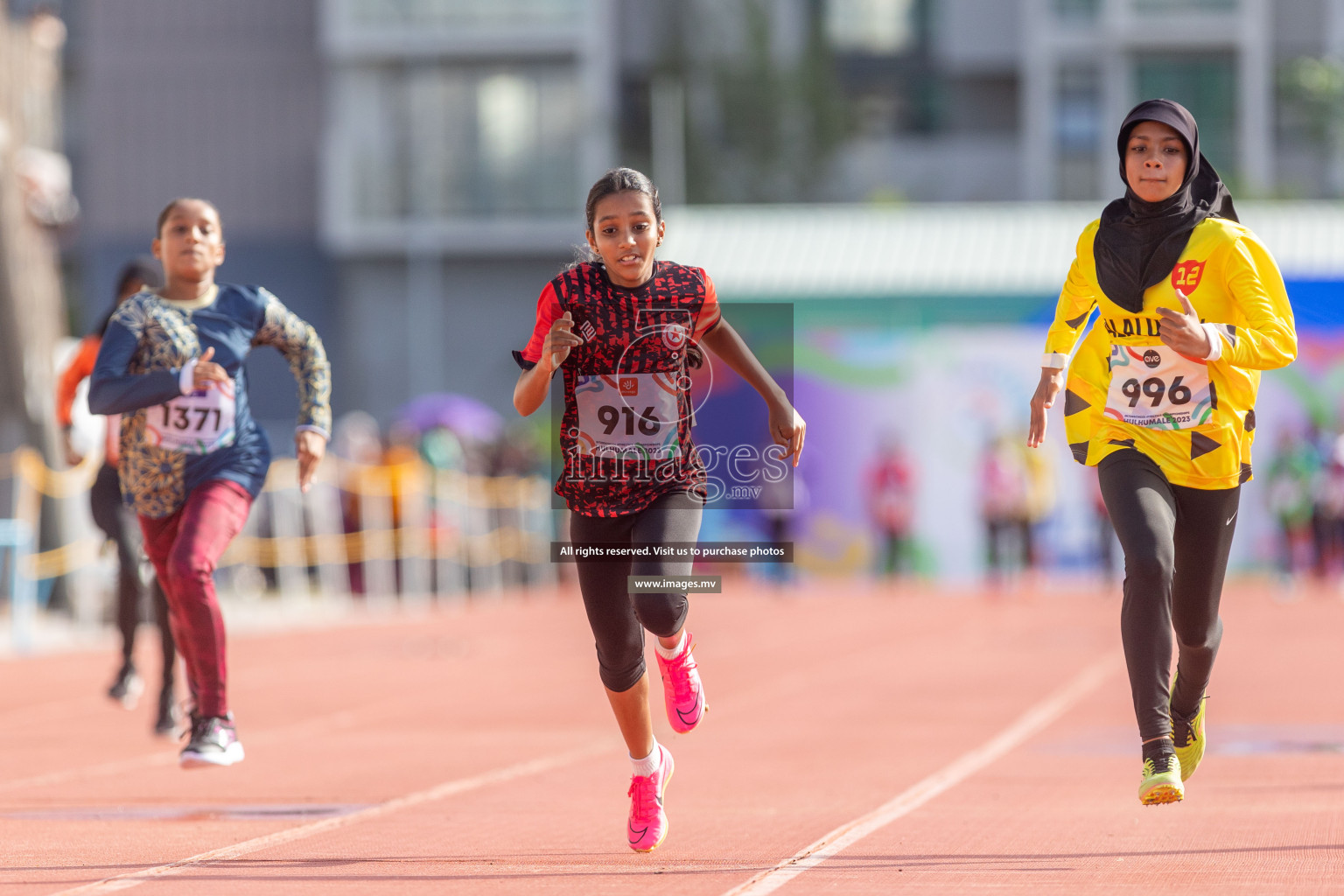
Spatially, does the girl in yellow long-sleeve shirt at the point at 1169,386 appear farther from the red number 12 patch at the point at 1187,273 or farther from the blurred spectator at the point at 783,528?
the blurred spectator at the point at 783,528

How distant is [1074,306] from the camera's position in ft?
24.1

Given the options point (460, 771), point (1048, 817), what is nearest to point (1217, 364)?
point (1048, 817)

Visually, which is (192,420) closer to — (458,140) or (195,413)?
(195,413)

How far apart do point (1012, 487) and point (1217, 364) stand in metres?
22.0

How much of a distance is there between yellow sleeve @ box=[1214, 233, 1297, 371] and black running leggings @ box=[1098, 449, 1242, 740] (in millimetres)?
469

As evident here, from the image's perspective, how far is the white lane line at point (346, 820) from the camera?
6.41 meters

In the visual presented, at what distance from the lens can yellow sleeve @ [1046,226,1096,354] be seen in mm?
7219

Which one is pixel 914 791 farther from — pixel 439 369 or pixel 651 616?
pixel 439 369

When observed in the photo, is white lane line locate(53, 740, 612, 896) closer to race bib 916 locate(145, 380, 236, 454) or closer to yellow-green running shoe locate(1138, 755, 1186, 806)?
race bib 916 locate(145, 380, 236, 454)

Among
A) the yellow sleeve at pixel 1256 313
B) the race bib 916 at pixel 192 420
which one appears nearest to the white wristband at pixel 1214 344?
the yellow sleeve at pixel 1256 313

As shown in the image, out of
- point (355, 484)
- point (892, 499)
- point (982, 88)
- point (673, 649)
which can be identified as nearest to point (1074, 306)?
point (673, 649)

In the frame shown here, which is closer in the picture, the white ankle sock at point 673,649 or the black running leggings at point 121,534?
the white ankle sock at point 673,649

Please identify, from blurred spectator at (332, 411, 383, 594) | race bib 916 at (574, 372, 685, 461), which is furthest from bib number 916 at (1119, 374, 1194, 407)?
blurred spectator at (332, 411, 383, 594)

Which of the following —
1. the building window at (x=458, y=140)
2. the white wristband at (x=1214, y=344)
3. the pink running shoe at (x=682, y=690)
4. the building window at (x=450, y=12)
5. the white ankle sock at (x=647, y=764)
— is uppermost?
the building window at (x=450, y=12)
